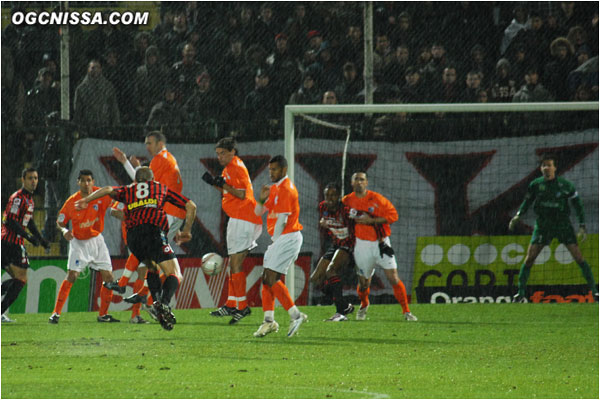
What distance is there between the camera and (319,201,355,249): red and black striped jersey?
11.7 meters

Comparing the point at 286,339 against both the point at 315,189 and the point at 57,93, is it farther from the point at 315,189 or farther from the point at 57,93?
the point at 57,93

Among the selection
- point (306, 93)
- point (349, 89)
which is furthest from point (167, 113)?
point (349, 89)

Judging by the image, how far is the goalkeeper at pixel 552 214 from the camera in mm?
13547

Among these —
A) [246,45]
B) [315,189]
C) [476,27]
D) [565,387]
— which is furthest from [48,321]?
[476,27]

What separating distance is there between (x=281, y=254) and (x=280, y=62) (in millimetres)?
6195

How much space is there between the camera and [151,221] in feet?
29.7

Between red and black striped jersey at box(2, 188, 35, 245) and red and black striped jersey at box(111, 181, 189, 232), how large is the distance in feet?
9.53

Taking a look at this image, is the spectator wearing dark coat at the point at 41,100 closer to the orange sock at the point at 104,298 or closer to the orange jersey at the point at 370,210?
the orange sock at the point at 104,298

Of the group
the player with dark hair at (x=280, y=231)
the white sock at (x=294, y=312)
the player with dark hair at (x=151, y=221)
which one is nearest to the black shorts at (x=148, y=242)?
the player with dark hair at (x=151, y=221)

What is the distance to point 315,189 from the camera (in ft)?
48.1

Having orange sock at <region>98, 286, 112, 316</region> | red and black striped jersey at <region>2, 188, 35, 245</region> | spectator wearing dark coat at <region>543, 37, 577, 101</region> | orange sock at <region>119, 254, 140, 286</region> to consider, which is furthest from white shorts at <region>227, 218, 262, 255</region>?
spectator wearing dark coat at <region>543, 37, 577, 101</region>

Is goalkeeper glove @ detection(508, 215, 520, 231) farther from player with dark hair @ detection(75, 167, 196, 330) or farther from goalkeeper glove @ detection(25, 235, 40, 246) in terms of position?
goalkeeper glove @ detection(25, 235, 40, 246)

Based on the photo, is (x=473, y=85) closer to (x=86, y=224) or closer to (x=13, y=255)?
(x=86, y=224)

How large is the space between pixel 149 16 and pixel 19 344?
806 centimetres
